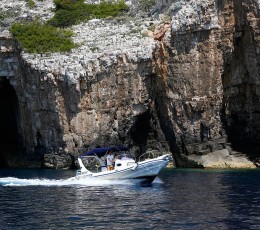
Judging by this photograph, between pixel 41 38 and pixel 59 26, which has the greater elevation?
pixel 59 26

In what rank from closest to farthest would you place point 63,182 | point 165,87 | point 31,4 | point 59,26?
point 63,182 < point 165,87 < point 59,26 < point 31,4

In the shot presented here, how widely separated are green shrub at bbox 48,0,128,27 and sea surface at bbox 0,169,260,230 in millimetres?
21643

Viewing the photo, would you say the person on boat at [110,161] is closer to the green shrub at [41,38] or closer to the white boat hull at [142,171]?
the white boat hull at [142,171]

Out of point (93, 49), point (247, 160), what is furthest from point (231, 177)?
point (93, 49)

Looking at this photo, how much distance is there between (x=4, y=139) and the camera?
212 feet

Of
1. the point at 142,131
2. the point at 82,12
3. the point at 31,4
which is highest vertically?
the point at 31,4

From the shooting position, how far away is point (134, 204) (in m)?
29.2

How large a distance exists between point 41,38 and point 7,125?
12116 millimetres

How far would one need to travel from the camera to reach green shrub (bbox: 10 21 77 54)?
54656 mm

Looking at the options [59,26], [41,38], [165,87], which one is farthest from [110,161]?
[59,26]

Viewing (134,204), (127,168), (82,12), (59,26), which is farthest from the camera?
(82,12)

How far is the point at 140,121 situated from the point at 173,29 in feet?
26.3

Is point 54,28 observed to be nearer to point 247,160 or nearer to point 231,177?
point 247,160

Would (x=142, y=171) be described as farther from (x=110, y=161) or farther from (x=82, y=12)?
(x=82, y=12)
